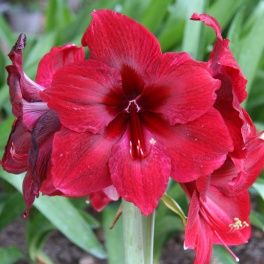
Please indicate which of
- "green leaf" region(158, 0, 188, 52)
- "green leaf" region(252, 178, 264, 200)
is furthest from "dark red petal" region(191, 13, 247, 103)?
"green leaf" region(158, 0, 188, 52)

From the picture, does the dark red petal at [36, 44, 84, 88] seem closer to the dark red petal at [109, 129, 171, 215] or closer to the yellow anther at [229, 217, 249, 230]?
the dark red petal at [109, 129, 171, 215]

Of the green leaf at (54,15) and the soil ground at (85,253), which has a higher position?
the green leaf at (54,15)

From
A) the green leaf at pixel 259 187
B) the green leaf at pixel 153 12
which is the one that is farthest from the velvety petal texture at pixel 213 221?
the green leaf at pixel 153 12

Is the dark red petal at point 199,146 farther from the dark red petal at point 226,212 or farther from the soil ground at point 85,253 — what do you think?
the soil ground at point 85,253

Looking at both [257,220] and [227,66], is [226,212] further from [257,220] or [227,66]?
[257,220]

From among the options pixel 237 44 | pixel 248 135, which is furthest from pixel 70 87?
pixel 237 44

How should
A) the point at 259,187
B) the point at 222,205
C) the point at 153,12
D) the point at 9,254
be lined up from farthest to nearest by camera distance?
1. the point at 153,12
2. the point at 9,254
3. the point at 259,187
4. the point at 222,205

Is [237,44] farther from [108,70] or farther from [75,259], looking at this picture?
[108,70]

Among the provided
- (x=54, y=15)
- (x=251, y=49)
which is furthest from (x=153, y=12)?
(x=54, y=15)
